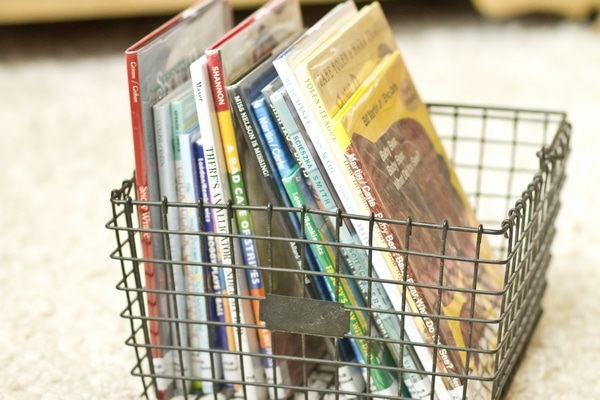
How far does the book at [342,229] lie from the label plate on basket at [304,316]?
32 mm

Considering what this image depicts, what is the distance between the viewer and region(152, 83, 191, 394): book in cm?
71

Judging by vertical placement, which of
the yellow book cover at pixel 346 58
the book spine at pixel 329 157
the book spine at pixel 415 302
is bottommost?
the book spine at pixel 415 302

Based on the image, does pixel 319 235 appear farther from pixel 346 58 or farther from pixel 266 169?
pixel 346 58

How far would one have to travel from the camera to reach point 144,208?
0.71 meters

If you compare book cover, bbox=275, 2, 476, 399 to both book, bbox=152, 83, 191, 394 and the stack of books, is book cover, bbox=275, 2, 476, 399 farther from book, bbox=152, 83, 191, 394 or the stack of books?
book, bbox=152, 83, 191, 394

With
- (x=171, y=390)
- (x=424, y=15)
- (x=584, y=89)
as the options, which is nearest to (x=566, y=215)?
(x=584, y=89)

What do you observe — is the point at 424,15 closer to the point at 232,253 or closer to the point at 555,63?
the point at 555,63

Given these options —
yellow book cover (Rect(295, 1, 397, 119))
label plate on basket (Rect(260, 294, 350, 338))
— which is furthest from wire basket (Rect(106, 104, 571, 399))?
yellow book cover (Rect(295, 1, 397, 119))

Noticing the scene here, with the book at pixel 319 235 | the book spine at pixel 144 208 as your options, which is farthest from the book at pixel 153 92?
the book at pixel 319 235

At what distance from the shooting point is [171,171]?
731 mm

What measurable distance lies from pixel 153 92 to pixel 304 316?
9.9 inches

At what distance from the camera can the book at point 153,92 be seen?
70 cm

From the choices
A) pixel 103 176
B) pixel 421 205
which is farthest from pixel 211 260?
pixel 103 176

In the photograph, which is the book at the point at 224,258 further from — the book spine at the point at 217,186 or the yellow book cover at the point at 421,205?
the yellow book cover at the point at 421,205
